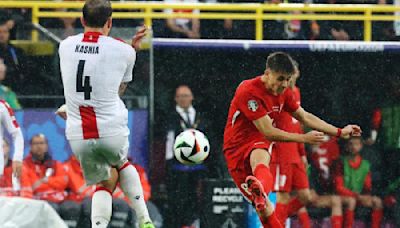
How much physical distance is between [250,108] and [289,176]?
10.5ft

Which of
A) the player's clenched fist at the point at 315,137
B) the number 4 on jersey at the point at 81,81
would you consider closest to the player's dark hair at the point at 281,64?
the player's clenched fist at the point at 315,137

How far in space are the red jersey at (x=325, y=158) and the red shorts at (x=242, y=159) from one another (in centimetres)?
487

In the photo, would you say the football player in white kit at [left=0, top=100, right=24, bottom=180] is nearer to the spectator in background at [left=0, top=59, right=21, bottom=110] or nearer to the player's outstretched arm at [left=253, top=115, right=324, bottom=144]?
the player's outstretched arm at [left=253, top=115, right=324, bottom=144]

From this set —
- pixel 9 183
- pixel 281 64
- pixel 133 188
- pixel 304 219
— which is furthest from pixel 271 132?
pixel 304 219

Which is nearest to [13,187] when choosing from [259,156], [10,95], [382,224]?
[10,95]

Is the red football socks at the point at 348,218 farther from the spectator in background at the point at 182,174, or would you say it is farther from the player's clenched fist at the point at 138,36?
the player's clenched fist at the point at 138,36

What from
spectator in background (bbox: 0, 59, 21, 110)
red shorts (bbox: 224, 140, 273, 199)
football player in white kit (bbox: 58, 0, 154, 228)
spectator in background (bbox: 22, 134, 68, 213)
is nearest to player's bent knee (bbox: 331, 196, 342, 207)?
spectator in background (bbox: 22, 134, 68, 213)

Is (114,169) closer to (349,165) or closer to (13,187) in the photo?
(13,187)

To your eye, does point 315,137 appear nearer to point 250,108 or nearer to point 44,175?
point 250,108

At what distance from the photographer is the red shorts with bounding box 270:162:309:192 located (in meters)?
14.2

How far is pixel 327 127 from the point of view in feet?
37.1

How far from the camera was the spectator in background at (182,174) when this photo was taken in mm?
15148

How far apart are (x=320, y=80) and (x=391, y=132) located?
1194 mm

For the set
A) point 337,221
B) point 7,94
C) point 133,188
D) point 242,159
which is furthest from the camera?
point 337,221
